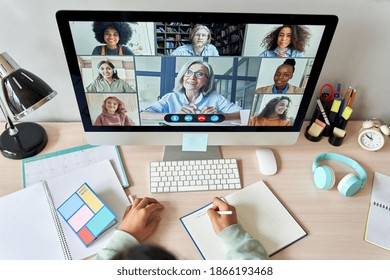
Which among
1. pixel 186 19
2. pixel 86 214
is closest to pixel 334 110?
pixel 186 19

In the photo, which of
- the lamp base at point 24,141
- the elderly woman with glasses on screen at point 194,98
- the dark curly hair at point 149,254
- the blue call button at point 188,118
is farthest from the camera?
the lamp base at point 24,141

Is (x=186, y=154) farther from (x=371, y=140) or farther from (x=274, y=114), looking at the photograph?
(x=371, y=140)

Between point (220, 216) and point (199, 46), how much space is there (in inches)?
17.3

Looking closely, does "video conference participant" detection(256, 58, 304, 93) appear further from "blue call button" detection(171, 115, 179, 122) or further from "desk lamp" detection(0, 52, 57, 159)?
"desk lamp" detection(0, 52, 57, 159)

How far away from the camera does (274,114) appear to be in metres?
0.94

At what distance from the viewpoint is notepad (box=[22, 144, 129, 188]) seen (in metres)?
0.98

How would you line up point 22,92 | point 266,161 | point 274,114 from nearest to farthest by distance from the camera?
point 22,92, point 274,114, point 266,161

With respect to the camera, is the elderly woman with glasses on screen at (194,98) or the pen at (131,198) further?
the pen at (131,198)

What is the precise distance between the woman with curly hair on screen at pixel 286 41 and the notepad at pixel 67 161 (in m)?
0.55

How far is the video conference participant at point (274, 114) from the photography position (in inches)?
35.6

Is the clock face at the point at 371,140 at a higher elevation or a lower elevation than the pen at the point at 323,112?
lower

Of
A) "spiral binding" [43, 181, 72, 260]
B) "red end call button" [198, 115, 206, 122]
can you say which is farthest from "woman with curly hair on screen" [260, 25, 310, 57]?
"spiral binding" [43, 181, 72, 260]

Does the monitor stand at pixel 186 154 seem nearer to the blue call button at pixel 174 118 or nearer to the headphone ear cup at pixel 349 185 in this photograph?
the blue call button at pixel 174 118

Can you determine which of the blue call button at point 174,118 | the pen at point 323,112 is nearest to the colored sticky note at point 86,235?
the blue call button at point 174,118
